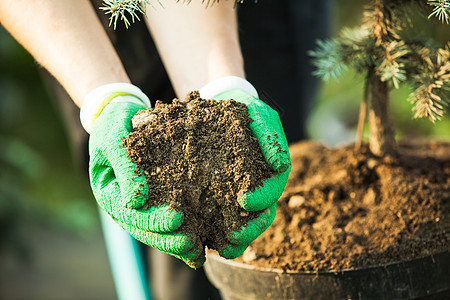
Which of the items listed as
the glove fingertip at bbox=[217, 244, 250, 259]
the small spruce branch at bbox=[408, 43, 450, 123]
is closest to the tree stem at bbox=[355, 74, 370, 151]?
the small spruce branch at bbox=[408, 43, 450, 123]

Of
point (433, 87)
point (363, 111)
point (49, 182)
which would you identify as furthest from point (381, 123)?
point (49, 182)

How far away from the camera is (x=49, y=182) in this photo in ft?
10.7

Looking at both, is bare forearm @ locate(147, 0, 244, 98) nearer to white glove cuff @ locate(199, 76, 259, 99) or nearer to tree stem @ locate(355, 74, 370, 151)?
white glove cuff @ locate(199, 76, 259, 99)

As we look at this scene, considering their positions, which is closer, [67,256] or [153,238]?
[153,238]

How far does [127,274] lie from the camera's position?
1911 millimetres

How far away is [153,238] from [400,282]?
52cm

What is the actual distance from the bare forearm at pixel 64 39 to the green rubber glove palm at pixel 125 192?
0.12m

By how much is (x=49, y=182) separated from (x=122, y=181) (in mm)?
2853

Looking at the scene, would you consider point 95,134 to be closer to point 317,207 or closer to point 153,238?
point 153,238

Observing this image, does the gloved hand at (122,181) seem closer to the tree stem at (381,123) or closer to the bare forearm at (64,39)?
the bare forearm at (64,39)

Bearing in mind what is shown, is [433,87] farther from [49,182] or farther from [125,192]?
[49,182]

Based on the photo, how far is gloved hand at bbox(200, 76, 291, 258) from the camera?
2.32ft

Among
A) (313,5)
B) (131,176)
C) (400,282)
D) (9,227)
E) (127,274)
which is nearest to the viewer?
(131,176)

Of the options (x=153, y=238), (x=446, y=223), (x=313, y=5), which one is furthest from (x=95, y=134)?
(x=313, y=5)
